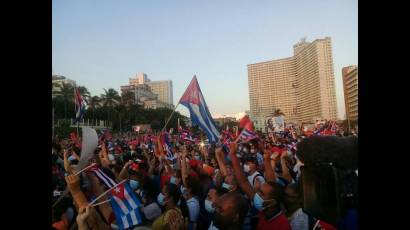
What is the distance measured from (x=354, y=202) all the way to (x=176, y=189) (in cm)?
212

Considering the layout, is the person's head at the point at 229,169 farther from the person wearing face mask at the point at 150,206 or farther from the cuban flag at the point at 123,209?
the cuban flag at the point at 123,209

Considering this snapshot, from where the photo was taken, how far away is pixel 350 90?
476 centimetres

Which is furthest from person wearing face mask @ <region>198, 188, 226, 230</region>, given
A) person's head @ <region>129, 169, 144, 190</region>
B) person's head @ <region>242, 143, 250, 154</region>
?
person's head @ <region>242, 143, 250, 154</region>

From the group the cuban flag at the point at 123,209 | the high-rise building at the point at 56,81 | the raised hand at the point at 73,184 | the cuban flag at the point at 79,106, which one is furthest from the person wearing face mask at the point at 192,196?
the high-rise building at the point at 56,81

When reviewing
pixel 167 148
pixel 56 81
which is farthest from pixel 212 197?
pixel 56 81

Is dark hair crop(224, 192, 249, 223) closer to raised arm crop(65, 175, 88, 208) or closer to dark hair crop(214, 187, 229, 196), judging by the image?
dark hair crop(214, 187, 229, 196)

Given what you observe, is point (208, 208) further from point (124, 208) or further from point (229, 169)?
point (124, 208)

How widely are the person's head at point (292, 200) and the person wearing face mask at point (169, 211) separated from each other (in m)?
1.25

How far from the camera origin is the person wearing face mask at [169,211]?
367cm

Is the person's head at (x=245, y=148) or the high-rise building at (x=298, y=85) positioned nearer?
the high-rise building at (x=298, y=85)

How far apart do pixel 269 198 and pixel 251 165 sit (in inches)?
34.7
